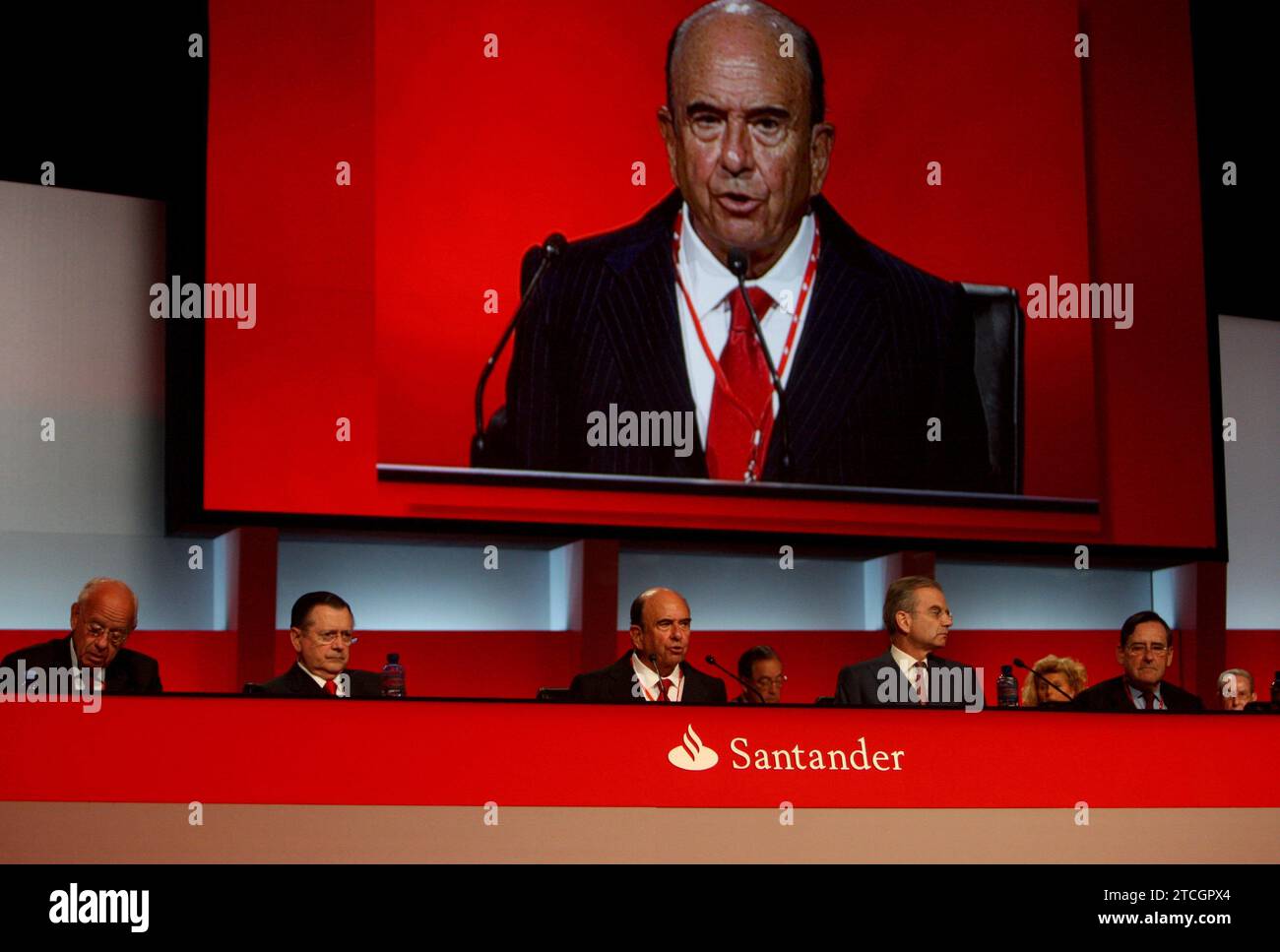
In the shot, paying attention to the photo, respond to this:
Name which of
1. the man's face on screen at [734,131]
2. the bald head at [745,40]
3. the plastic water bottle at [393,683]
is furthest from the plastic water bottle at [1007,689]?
the bald head at [745,40]

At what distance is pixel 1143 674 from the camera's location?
467 cm

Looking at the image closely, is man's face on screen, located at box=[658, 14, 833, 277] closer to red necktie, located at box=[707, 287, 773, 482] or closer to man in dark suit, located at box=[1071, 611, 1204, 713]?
red necktie, located at box=[707, 287, 773, 482]

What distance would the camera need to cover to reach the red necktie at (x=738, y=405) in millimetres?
6281

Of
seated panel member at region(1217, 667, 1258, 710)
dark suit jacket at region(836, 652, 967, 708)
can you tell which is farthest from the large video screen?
dark suit jacket at region(836, 652, 967, 708)

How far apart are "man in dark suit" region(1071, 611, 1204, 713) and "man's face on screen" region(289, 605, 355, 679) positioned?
2.14m

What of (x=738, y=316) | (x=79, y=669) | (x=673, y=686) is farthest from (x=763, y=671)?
(x=79, y=669)

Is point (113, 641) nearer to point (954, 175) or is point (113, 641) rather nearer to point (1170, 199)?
point (954, 175)

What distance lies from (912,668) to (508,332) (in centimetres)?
242

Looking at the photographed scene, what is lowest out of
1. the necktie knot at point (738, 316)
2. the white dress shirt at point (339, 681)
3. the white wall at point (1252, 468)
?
the white dress shirt at point (339, 681)

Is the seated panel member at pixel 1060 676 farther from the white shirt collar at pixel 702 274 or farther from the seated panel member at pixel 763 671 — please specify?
the white shirt collar at pixel 702 274

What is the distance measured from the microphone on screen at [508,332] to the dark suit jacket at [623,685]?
1648 millimetres

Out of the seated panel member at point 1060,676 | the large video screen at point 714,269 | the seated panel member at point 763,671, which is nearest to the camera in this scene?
the seated panel member at point 763,671

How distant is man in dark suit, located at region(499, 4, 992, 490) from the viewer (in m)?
6.18
